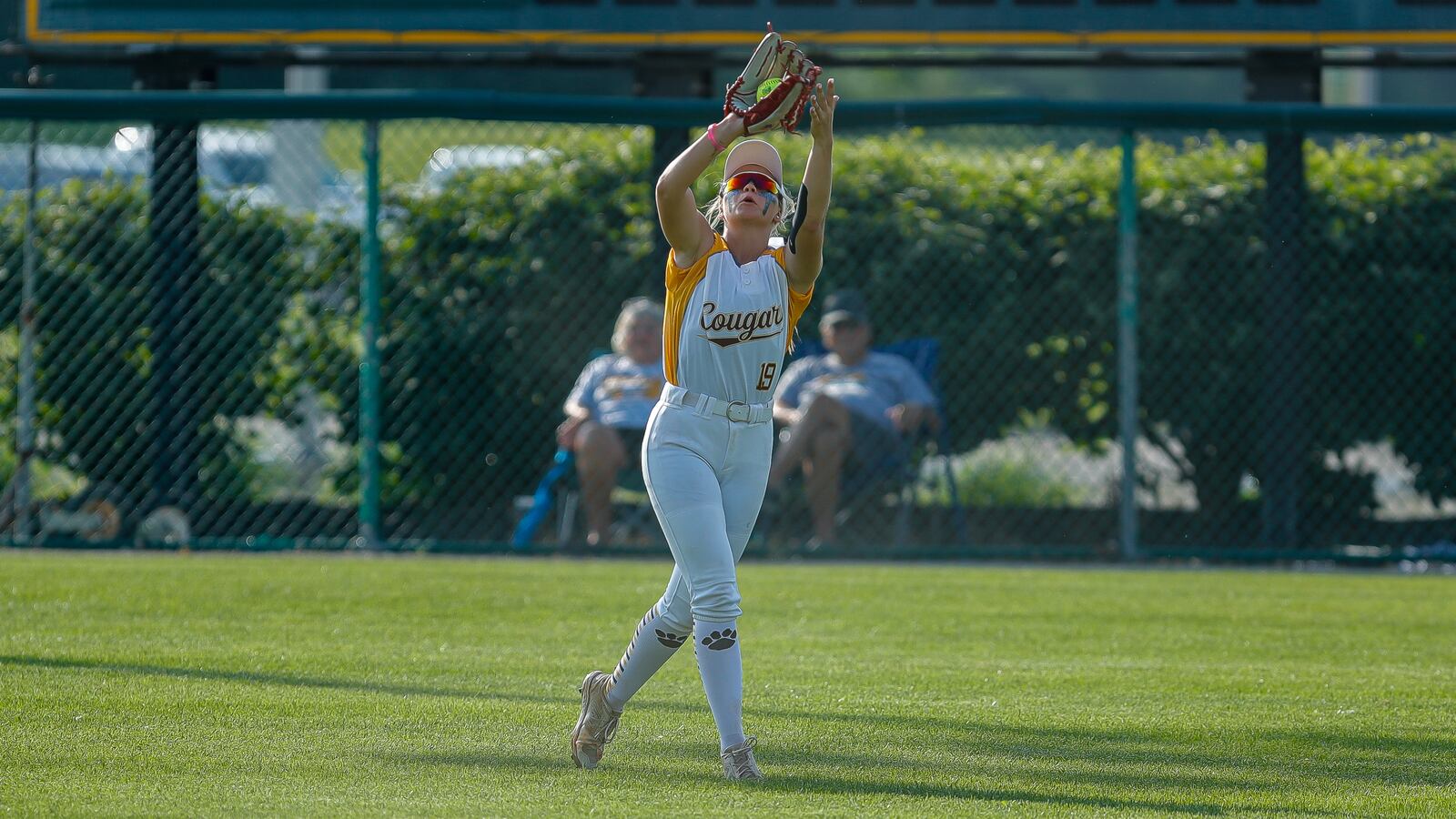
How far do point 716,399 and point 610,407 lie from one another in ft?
17.0

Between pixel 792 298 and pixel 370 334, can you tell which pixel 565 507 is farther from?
pixel 792 298

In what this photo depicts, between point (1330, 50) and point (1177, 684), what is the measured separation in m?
5.63

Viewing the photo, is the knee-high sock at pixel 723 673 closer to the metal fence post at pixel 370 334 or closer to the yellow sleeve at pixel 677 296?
the yellow sleeve at pixel 677 296

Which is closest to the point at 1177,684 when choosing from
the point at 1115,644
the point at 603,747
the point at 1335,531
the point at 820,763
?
the point at 1115,644

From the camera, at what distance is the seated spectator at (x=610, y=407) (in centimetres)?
966

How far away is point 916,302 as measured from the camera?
33.9 ft

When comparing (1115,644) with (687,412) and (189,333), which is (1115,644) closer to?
(687,412)

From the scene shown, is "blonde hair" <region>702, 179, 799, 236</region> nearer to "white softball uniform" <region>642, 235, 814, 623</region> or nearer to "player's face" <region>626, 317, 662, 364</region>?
"white softball uniform" <region>642, 235, 814, 623</region>

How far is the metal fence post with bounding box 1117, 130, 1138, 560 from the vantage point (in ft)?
31.0

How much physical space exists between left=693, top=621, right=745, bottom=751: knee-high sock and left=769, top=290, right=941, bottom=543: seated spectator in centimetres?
519

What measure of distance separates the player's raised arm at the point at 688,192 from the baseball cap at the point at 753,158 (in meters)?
0.17

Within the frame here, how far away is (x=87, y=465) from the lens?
33.5ft

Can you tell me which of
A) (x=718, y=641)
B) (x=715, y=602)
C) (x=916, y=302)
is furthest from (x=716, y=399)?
(x=916, y=302)

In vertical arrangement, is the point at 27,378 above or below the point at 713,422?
Result: above
